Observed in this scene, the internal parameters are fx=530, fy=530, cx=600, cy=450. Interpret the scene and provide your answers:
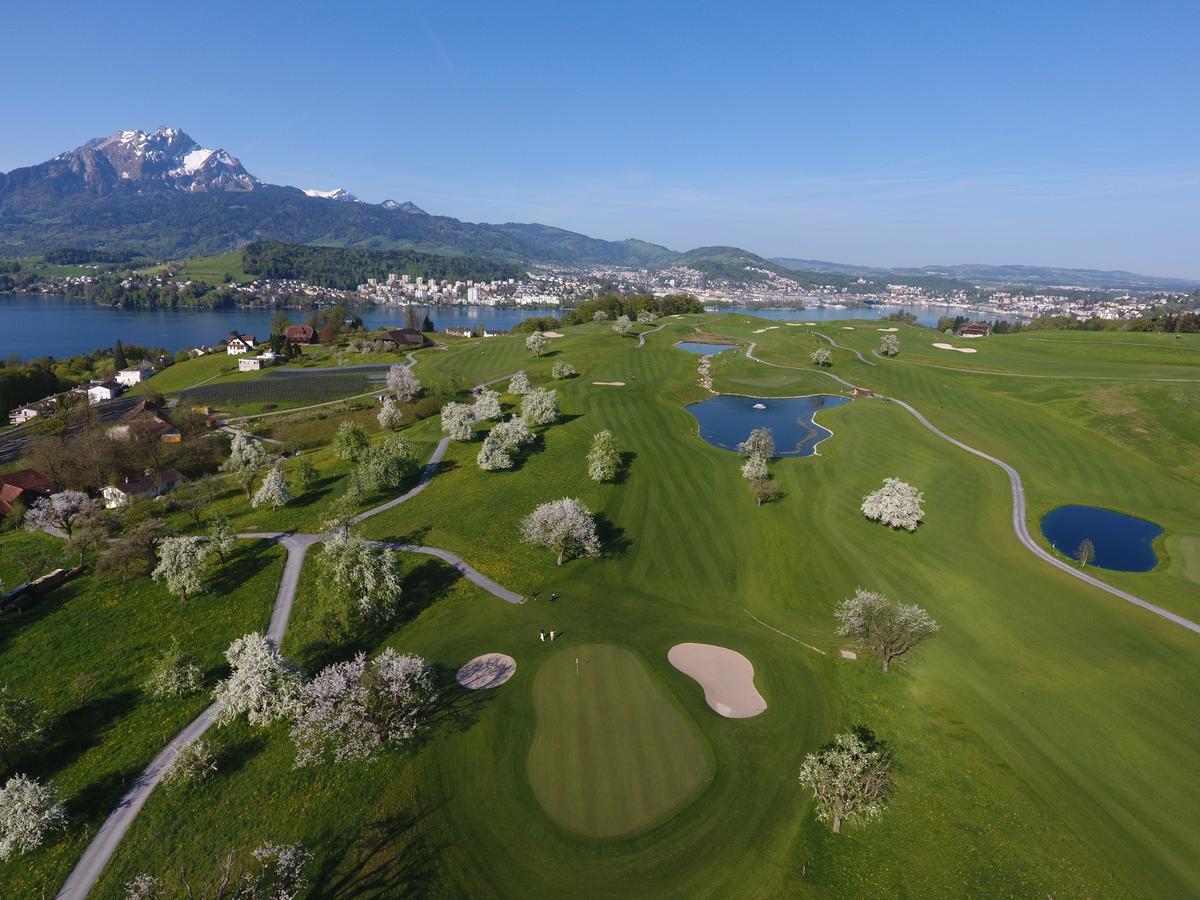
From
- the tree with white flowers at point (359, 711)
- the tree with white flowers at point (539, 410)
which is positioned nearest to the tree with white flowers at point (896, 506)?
the tree with white flowers at point (539, 410)

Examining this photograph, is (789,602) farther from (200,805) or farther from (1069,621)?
(200,805)

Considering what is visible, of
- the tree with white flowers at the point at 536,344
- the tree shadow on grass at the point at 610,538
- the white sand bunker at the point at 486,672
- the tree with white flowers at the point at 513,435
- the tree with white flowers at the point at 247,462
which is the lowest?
the white sand bunker at the point at 486,672

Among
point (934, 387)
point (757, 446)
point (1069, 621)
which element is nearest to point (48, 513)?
point (757, 446)

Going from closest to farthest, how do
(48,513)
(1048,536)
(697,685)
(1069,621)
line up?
(697,685), (1069,621), (48,513), (1048,536)

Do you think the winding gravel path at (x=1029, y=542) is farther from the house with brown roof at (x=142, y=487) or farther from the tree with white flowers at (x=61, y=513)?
the house with brown roof at (x=142, y=487)

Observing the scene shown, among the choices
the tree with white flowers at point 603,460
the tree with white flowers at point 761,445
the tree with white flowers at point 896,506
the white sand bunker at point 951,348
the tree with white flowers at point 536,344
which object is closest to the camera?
the tree with white flowers at point 896,506

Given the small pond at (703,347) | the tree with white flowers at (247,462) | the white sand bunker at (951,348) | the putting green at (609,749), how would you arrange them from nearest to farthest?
1. the putting green at (609,749)
2. the tree with white flowers at (247,462)
3. the small pond at (703,347)
4. the white sand bunker at (951,348)
